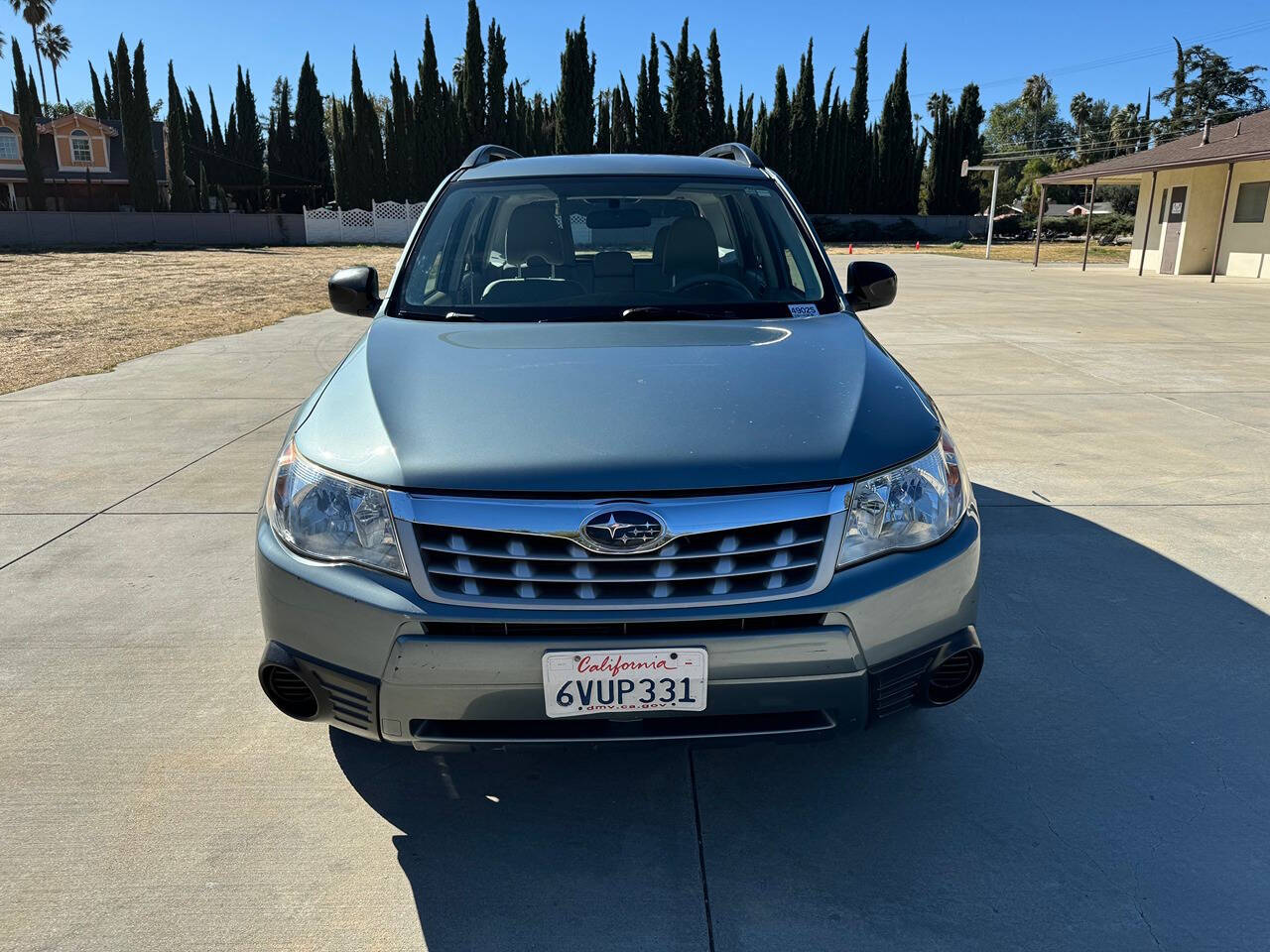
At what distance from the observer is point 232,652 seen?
135 inches

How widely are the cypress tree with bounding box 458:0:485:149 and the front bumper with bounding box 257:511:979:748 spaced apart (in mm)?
49781

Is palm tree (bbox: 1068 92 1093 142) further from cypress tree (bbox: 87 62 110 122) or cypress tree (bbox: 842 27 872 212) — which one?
cypress tree (bbox: 87 62 110 122)

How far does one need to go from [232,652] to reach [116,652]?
1.32ft

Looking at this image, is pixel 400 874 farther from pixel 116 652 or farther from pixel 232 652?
pixel 116 652

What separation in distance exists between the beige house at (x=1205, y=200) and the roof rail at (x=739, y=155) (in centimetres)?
1992

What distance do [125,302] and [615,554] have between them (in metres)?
16.9

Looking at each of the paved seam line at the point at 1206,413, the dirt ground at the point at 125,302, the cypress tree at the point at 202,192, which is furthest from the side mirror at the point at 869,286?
the cypress tree at the point at 202,192

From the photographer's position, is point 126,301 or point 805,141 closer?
point 126,301

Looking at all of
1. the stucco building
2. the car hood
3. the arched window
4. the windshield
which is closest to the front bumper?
the car hood

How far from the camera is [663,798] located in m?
2.59

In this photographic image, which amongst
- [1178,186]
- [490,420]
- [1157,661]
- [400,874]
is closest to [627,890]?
[400,874]

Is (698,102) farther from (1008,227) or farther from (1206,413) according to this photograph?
(1206,413)

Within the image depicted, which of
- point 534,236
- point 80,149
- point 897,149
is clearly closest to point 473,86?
point 80,149

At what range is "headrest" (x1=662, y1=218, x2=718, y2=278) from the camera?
3594 mm
